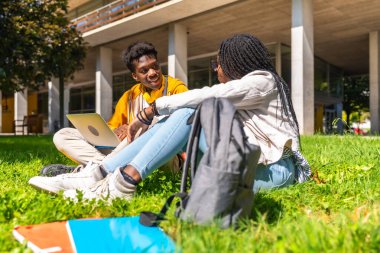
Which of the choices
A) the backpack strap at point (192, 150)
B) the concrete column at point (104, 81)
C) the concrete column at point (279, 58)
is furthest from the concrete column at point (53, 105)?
the backpack strap at point (192, 150)

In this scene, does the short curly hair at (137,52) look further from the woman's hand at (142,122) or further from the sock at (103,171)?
the sock at (103,171)

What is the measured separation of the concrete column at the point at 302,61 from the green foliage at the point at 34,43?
840cm

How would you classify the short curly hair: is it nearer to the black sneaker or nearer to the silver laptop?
the silver laptop

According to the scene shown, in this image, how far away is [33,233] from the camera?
1792 mm

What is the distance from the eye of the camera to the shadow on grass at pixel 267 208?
6.81 ft

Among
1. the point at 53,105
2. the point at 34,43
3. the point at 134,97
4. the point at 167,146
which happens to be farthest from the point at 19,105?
the point at 167,146

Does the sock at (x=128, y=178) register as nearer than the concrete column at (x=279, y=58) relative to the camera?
Yes

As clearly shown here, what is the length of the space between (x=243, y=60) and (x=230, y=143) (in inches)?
35.6

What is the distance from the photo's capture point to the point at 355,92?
29.7 m

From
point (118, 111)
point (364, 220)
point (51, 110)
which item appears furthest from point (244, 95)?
point (51, 110)

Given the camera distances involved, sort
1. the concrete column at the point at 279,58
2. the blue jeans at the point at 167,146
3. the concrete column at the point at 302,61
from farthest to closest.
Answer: the concrete column at the point at 279,58 → the concrete column at the point at 302,61 → the blue jeans at the point at 167,146

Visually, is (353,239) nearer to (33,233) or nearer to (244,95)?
(244,95)

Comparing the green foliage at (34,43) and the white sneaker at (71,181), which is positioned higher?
the green foliage at (34,43)

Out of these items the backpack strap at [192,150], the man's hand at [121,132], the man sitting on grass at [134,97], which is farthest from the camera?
the man sitting on grass at [134,97]
